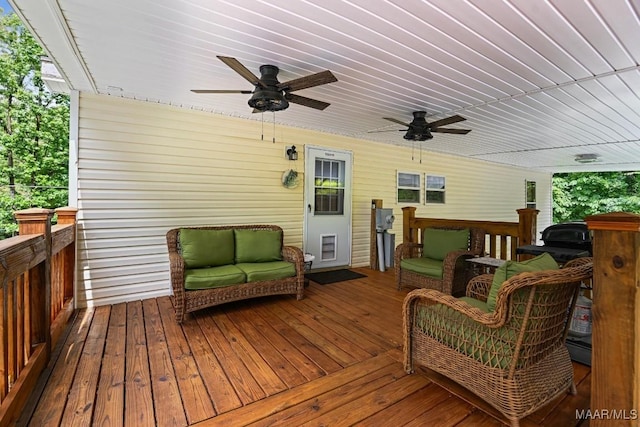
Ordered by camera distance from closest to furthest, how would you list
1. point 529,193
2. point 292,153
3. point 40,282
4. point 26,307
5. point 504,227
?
point 26,307 < point 40,282 < point 504,227 < point 292,153 < point 529,193

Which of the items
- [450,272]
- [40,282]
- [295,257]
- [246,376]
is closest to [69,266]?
[40,282]

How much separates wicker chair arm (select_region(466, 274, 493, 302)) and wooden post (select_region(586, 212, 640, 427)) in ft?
3.10

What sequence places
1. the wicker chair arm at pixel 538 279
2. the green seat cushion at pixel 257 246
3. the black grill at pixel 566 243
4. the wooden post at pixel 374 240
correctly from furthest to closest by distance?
the wooden post at pixel 374 240
the green seat cushion at pixel 257 246
the black grill at pixel 566 243
the wicker chair arm at pixel 538 279

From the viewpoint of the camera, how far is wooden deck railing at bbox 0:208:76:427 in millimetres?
1597

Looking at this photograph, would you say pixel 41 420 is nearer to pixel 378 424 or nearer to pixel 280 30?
pixel 378 424

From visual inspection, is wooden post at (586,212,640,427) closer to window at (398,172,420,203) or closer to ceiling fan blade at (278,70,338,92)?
ceiling fan blade at (278,70,338,92)

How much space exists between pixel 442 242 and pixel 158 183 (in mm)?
4062

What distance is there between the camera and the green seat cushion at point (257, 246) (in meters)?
3.96

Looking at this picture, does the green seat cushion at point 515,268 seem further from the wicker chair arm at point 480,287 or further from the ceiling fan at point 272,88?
the ceiling fan at point 272,88

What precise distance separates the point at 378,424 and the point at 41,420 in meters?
1.96

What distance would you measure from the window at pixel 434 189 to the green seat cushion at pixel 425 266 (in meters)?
3.41

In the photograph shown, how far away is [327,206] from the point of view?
5.52 meters

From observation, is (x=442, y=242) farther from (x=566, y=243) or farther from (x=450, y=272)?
(x=566, y=243)

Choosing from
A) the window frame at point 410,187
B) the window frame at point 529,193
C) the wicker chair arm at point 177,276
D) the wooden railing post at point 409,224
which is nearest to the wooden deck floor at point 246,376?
the wicker chair arm at point 177,276
